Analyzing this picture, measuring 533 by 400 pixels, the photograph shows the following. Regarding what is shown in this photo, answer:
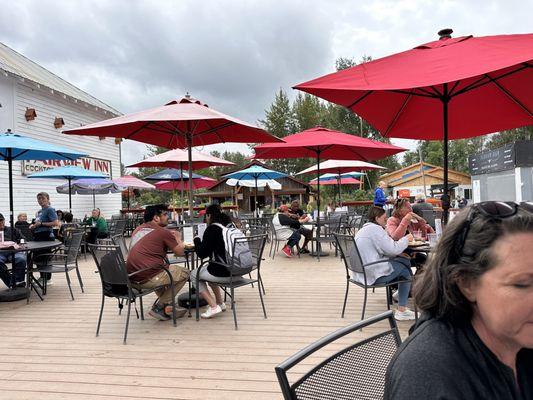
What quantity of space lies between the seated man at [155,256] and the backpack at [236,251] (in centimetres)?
56

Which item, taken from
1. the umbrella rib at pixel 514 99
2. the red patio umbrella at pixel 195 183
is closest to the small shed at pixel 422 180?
the red patio umbrella at pixel 195 183

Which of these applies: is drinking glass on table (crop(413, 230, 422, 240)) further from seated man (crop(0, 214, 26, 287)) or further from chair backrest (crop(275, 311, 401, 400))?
seated man (crop(0, 214, 26, 287))

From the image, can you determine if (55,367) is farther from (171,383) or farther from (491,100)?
(491,100)

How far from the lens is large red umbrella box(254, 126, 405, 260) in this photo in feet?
24.1

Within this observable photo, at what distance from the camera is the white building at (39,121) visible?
11672mm

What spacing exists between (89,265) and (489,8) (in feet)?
34.2

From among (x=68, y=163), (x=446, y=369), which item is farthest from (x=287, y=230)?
(x=68, y=163)

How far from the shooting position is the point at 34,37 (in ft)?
59.8

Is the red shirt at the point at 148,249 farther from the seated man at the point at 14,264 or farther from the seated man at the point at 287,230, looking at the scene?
the seated man at the point at 287,230

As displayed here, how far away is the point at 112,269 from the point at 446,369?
12.3ft

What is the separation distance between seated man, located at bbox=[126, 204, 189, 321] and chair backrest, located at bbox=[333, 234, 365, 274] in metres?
1.85

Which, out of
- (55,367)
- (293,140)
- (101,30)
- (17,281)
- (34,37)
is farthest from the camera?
(34,37)

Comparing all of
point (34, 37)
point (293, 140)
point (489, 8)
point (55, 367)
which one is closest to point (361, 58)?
point (34, 37)

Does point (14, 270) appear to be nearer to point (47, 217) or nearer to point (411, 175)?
point (47, 217)
